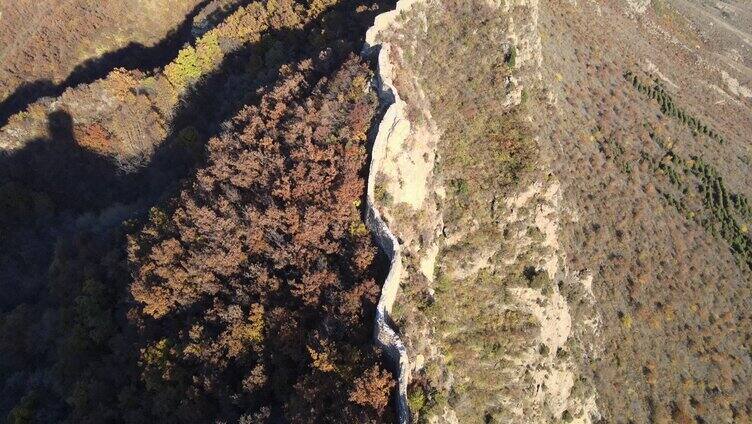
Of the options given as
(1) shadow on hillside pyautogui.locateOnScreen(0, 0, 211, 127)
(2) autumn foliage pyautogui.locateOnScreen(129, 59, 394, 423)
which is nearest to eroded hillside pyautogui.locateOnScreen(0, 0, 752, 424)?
(2) autumn foliage pyautogui.locateOnScreen(129, 59, 394, 423)

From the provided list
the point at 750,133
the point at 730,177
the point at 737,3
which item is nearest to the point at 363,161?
the point at 730,177

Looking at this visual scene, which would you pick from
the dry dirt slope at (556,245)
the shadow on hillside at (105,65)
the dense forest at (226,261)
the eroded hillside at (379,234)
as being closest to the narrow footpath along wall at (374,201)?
the eroded hillside at (379,234)

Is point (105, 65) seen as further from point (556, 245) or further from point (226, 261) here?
point (556, 245)

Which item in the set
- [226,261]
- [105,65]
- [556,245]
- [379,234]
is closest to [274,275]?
[226,261]

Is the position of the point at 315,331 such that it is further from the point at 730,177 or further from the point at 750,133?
the point at 750,133

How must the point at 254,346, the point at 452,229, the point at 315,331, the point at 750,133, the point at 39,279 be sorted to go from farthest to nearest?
the point at 750,133 < the point at 39,279 < the point at 452,229 < the point at 254,346 < the point at 315,331

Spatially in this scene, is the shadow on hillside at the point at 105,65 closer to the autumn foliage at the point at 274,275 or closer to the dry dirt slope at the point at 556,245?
the autumn foliage at the point at 274,275

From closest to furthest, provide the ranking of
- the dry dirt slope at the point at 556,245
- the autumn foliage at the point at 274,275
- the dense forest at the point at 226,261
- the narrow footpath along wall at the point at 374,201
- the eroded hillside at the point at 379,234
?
the narrow footpath along wall at the point at 374,201 < the autumn foliage at the point at 274,275 < the dense forest at the point at 226,261 < the eroded hillside at the point at 379,234 < the dry dirt slope at the point at 556,245
